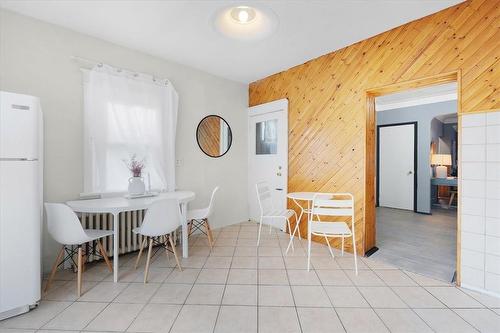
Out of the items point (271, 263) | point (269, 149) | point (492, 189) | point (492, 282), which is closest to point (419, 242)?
point (492, 282)

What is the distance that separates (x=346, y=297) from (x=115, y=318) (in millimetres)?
1869

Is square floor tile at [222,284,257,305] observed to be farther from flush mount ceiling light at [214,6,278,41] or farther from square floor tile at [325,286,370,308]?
flush mount ceiling light at [214,6,278,41]

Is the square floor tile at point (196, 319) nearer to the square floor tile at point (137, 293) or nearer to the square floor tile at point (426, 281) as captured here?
the square floor tile at point (137, 293)

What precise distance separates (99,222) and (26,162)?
1070 mm

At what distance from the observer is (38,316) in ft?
5.89

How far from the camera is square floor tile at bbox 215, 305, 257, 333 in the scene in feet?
5.44

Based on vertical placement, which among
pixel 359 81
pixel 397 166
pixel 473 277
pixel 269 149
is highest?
pixel 359 81

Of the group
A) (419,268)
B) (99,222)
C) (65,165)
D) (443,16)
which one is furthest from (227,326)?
(443,16)

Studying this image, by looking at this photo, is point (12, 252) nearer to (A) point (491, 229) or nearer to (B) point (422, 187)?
(A) point (491, 229)

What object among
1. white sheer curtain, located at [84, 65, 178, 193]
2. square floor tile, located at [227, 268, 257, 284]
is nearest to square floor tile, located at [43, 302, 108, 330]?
square floor tile, located at [227, 268, 257, 284]

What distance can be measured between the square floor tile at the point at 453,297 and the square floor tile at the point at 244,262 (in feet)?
5.56

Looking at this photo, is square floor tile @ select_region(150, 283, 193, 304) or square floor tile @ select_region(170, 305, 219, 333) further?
square floor tile @ select_region(150, 283, 193, 304)

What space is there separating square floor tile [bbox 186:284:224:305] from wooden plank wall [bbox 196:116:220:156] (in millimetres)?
2232

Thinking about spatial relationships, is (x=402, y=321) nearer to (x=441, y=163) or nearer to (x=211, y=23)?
(x=211, y=23)
